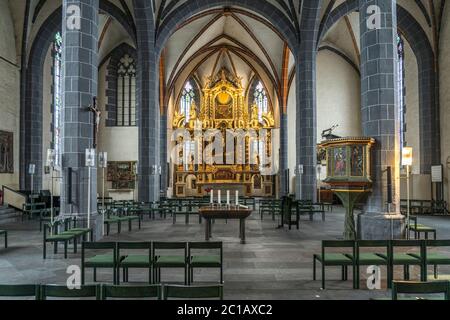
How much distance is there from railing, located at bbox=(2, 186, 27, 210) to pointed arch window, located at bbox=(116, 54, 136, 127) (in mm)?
12120

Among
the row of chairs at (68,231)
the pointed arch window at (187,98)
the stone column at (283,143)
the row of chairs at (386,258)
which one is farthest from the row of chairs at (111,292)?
the pointed arch window at (187,98)

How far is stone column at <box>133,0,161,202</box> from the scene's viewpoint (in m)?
20.4

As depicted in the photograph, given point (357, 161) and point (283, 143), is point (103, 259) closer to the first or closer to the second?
point (357, 161)

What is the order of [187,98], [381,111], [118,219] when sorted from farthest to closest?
[187,98], [118,219], [381,111]

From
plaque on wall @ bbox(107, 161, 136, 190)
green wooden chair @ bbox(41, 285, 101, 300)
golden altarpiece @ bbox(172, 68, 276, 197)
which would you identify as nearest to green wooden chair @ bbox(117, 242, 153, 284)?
green wooden chair @ bbox(41, 285, 101, 300)

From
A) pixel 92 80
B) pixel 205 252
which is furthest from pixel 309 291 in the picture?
pixel 92 80

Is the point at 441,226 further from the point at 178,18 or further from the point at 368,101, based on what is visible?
the point at 178,18

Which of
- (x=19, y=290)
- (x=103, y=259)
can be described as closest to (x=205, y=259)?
(x=103, y=259)

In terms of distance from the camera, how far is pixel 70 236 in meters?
9.42

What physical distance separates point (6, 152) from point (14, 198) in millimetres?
2577

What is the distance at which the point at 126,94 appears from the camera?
30.2 meters

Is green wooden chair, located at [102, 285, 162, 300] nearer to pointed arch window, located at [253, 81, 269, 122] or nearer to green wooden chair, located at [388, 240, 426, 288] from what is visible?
green wooden chair, located at [388, 240, 426, 288]

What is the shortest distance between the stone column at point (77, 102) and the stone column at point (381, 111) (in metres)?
7.75

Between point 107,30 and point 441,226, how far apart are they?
72.4ft
